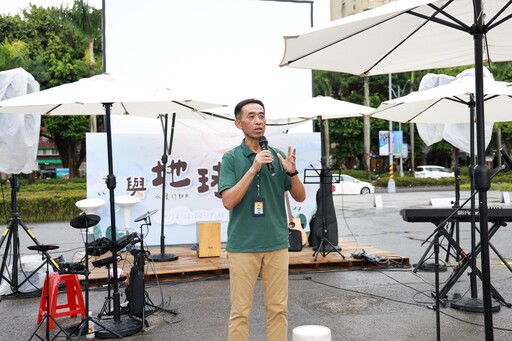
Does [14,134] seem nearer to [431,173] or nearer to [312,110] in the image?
[312,110]

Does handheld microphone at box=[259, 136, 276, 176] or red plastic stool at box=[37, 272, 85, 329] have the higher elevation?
handheld microphone at box=[259, 136, 276, 176]

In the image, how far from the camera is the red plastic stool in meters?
5.50

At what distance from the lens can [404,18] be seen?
13.0ft

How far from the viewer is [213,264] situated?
812 cm

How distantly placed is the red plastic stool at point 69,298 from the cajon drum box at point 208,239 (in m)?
2.89

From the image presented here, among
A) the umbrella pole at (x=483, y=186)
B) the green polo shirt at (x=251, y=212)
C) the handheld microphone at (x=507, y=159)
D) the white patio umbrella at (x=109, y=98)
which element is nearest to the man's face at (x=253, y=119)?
the green polo shirt at (x=251, y=212)

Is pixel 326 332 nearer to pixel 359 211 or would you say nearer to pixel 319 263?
pixel 319 263

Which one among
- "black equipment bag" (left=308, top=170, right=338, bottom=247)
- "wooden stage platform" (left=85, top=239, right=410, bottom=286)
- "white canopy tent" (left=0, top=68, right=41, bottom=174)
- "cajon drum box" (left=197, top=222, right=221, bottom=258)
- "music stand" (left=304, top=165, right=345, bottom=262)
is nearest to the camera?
"white canopy tent" (left=0, top=68, right=41, bottom=174)

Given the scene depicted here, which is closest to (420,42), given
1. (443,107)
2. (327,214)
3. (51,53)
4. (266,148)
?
(266,148)

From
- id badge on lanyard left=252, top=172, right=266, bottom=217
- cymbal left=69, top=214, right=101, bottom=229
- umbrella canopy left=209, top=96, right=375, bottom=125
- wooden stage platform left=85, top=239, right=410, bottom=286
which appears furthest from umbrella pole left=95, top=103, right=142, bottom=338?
umbrella canopy left=209, top=96, right=375, bottom=125

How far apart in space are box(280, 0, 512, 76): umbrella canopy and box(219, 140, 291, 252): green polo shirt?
34.8 inches

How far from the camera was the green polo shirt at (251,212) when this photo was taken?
3535 mm

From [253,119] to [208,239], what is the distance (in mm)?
5398

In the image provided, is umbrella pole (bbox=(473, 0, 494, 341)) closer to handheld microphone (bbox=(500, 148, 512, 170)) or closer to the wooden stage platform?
handheld microphone (bbox=(500, 148, 512, 170))
